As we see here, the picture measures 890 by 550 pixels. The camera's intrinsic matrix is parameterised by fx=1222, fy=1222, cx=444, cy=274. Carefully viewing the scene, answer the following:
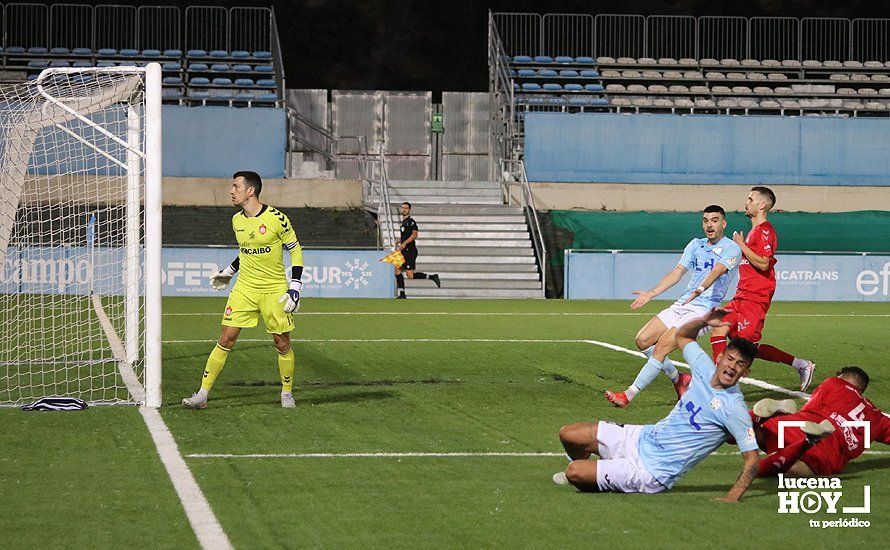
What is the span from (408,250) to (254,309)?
1709cm

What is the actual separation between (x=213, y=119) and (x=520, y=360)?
19983mm

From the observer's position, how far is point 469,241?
102ft

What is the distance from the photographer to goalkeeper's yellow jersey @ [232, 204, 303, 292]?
34.1ft

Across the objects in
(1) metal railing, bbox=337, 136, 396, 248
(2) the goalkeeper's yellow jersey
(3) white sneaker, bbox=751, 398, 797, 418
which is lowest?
(3) white sneaker, bbox=751, 398, 797, 418

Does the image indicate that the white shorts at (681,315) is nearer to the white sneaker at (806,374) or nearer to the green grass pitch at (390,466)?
the green grass pitch at (390,466)

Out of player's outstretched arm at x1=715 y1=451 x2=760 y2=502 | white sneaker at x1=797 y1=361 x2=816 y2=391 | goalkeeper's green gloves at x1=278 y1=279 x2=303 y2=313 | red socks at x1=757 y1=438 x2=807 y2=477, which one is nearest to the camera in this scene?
player's outstretched arm at x1=715 y1=451 x2=760 y2=502

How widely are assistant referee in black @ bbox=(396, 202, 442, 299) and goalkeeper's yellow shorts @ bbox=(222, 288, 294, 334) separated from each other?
1621 cm

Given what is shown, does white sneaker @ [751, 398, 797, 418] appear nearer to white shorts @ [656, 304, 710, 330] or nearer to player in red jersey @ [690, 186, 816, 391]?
player in red jersey @ [690, 186, 816, 391]

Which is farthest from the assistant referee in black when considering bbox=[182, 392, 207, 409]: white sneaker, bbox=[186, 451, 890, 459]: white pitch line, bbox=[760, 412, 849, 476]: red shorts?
bbox=[760, 412, 849, 476]: red shorts

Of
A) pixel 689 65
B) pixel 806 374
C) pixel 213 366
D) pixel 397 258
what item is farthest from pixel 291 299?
pixel 689 65

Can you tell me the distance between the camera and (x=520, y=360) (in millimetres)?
14562

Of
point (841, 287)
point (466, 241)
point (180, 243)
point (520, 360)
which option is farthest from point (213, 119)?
point (520, 360)

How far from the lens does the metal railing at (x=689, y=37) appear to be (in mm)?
37344

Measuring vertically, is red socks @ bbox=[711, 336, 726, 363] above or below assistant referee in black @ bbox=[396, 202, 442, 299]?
below
